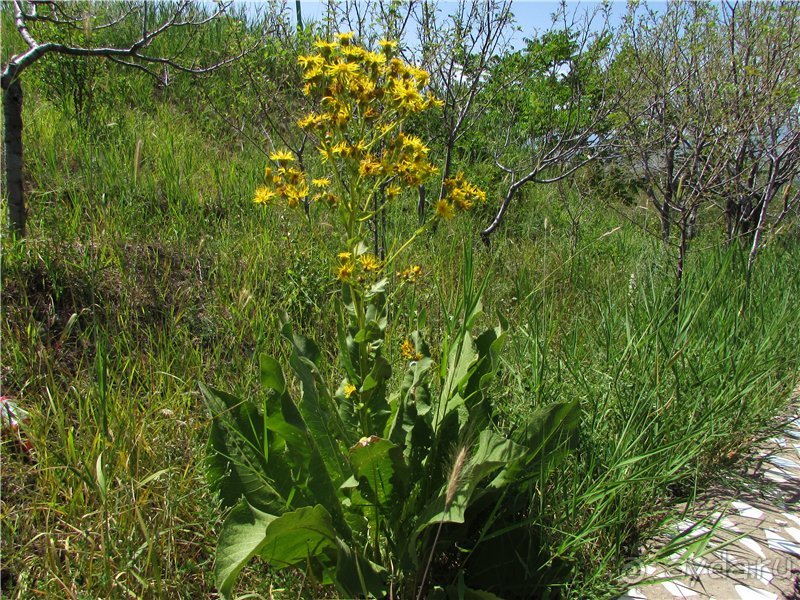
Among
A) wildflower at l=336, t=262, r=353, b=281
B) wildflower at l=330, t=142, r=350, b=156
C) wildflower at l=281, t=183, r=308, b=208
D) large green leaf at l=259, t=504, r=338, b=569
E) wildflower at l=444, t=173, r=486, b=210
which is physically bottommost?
large green leaf at l=259, t=504, r=338, b=569

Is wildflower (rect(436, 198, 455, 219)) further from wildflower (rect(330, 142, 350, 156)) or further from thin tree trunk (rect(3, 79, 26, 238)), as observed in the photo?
thin tree trunk (rect(3, 79, 26, 238))

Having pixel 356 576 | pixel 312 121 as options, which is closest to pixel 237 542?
pixel 356 576

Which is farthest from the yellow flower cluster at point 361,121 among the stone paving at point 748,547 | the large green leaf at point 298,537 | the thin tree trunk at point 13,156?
the thin tree trunk at point 13,156

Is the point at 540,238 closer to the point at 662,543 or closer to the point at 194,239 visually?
the point at 194,239

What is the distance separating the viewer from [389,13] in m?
3.93

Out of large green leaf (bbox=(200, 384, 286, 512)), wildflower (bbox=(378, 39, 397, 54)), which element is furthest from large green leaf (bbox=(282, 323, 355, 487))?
wildflower (bbox=(378, 39, 397, 54))

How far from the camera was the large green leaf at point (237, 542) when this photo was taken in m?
1.47

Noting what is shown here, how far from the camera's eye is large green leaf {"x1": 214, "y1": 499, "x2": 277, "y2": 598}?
4.82ft

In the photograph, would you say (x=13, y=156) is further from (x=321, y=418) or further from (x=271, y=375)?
(x=321, y=418)

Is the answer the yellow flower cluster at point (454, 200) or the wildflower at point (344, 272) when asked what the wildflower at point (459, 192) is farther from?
the wildflower at point (344, 272)

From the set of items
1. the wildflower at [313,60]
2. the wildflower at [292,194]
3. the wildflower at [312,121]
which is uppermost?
the wildflower at [313,60]

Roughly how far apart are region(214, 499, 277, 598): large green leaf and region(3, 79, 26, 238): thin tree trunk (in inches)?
82.1

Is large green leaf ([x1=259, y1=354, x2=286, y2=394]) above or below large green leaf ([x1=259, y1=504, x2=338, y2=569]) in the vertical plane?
above

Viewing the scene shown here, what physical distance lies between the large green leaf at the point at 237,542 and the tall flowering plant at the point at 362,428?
8 cm
